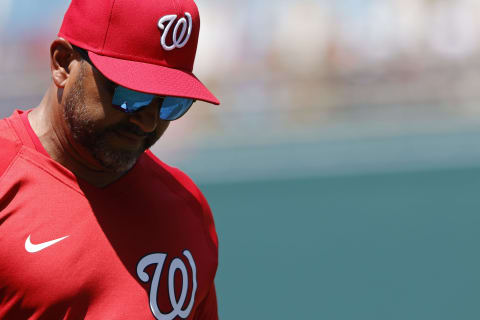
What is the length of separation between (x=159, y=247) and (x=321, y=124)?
376 centimetres

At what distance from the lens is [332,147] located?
514 centimetres

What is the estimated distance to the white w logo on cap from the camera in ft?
4.79

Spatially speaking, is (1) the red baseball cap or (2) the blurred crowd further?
(2) the blurred crowd

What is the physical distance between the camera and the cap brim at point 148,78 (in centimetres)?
140

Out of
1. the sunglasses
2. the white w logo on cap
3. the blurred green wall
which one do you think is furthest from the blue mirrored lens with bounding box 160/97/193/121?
the blurred green wall

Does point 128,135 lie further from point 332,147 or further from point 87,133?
point 332,147

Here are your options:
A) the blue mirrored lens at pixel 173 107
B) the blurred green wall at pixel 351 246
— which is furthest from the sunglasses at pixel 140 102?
the blurred green wall at pixel 351 246

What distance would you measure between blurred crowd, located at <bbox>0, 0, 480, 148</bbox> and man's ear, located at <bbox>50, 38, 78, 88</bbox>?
12.3 ft

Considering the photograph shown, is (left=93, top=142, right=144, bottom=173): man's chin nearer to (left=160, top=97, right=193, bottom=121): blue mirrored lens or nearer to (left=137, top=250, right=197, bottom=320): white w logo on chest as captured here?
(left=160, top=97, right=193, bottom=121): blue mirrored lens

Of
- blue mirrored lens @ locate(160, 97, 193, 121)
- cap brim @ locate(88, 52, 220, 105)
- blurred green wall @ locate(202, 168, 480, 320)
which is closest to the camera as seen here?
cap brim @ locate(88, 52, 220, 105)

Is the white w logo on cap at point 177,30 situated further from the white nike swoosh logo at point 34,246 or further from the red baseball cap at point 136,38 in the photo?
the white nike swoosh logo at point 34,246

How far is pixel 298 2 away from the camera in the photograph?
18.1ft

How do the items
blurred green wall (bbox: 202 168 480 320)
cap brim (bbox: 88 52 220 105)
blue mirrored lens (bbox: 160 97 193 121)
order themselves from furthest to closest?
blurred green wall (bbox: 202 168 480 320)
blue mirrored lens (bbox: 160 97 193 121)
cap brim (bbox: 88 52 220 105)

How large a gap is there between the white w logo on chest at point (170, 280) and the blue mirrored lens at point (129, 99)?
13.6 inches
